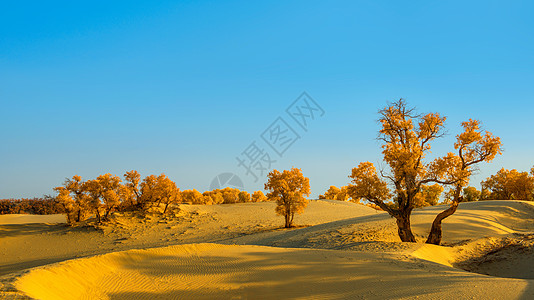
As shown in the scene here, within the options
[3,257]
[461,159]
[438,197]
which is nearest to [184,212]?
[3,257]

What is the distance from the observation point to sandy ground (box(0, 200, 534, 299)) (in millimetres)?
9680

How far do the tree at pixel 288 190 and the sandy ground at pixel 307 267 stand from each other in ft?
19.4

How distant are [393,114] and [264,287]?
521 inches

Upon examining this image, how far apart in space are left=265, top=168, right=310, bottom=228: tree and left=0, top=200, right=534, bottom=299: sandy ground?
5913 millimetres

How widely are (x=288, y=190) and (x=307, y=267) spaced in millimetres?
18912

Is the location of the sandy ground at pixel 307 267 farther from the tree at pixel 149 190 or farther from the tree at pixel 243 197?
the tree at pixel 243 197

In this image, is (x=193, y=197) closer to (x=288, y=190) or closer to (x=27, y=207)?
(x=27, y=207)

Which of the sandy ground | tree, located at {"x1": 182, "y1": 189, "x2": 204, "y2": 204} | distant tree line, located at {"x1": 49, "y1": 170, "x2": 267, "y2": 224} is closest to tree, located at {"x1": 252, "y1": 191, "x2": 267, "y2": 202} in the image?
tree, located at {"x1": 182, "y1": 189, "x2": 204, "y2": 204}

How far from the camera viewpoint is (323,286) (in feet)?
33.8

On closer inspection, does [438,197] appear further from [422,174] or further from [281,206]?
[422,174]

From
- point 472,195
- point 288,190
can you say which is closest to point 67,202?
point 288,190

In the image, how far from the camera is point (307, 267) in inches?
474

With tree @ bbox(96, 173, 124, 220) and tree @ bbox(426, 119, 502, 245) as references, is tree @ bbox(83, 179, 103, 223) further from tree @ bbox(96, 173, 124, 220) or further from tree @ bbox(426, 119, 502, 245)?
tree @ bbox(426, 119, 502, 245)

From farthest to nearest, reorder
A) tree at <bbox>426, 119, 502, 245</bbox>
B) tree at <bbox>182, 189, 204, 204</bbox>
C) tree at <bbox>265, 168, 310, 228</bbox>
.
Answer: tree at <bbox>182, 189, 204, 204</bbox>, tree at <bbox>265, 168, 310, 228</bbox>, tree at <bbox>426, 119, 502, 245</bbox>
